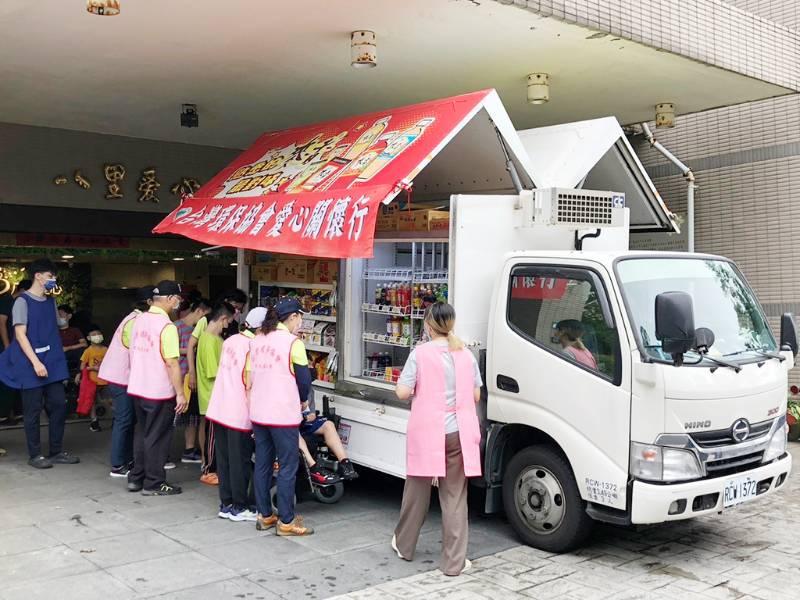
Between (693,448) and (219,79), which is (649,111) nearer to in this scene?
(219,79)

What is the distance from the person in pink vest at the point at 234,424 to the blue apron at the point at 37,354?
2.31 metres

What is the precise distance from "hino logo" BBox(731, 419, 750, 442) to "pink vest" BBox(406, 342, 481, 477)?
1605 millimetres

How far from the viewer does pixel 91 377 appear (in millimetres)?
9359

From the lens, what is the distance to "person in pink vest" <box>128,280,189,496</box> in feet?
21.7

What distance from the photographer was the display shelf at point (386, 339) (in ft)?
21.4

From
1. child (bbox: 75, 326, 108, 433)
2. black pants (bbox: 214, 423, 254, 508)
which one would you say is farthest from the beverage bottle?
child (bbox: 75, 326, 108, 433)

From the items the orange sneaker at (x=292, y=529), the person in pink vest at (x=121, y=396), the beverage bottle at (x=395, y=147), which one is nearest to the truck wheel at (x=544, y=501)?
the orange sneaker at (x=292, y=529)

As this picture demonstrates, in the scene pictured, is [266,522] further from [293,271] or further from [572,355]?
[293,271]

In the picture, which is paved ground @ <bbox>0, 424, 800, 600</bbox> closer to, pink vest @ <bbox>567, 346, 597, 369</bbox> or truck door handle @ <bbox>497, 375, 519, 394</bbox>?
truck door handle @ <bbox>497, 375, 519, 394</bbox>

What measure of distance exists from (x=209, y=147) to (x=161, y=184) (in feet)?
3.02

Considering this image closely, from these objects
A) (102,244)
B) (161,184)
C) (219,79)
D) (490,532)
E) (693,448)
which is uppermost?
(219,79)

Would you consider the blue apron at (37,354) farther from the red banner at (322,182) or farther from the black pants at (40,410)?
the red banner at (322,182)

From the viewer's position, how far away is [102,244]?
36.6 feet

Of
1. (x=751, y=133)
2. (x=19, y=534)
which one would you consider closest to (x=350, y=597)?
(x=19, y=534)
